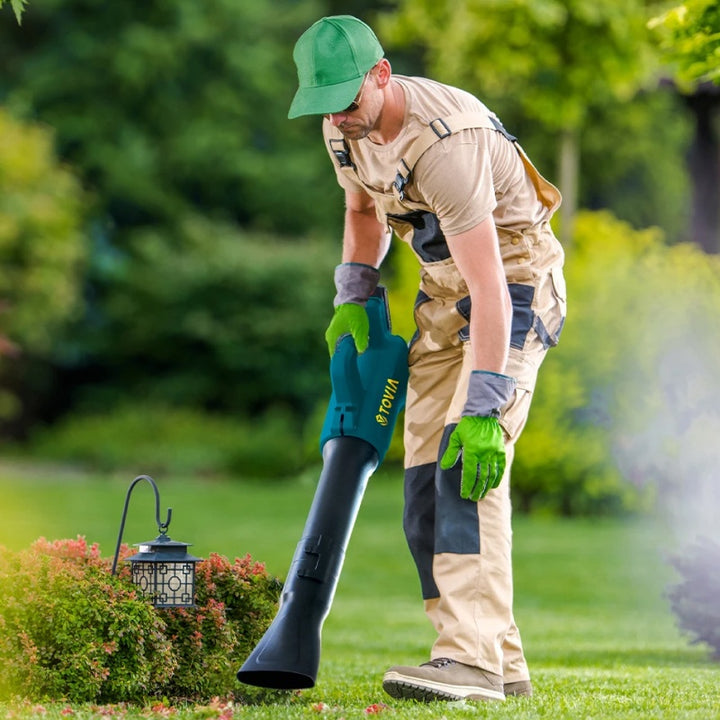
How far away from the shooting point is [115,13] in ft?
88.5

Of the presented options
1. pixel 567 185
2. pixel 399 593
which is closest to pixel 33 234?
pixel 567 185

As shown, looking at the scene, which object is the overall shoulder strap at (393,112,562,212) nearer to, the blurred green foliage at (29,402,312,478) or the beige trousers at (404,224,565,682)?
the beige trousers at (404,224,565,682)

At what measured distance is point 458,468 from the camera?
424 centimetres

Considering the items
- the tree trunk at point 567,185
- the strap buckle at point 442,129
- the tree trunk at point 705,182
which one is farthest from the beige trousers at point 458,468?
A: the tree trunk at point 705,182

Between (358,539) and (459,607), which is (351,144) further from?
(358,539)

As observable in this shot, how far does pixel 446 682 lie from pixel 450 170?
147cm

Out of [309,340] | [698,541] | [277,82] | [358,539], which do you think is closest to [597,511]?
[358,539]

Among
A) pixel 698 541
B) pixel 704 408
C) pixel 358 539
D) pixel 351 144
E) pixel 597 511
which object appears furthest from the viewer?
pixel 597 511

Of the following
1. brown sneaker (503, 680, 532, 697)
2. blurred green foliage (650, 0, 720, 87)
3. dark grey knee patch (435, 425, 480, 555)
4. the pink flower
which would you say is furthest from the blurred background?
the pink flower

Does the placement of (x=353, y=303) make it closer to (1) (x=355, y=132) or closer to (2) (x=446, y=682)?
(1) (x=355, y=132)

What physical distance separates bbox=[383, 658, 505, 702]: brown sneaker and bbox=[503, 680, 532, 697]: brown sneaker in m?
0.24

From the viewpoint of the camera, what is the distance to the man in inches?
161

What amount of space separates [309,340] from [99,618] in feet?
69.6

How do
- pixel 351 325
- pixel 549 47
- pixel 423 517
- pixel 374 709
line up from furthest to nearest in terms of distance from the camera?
pixel 549 47
pixel 351 325
pixel 423 517
pixel 374 709
